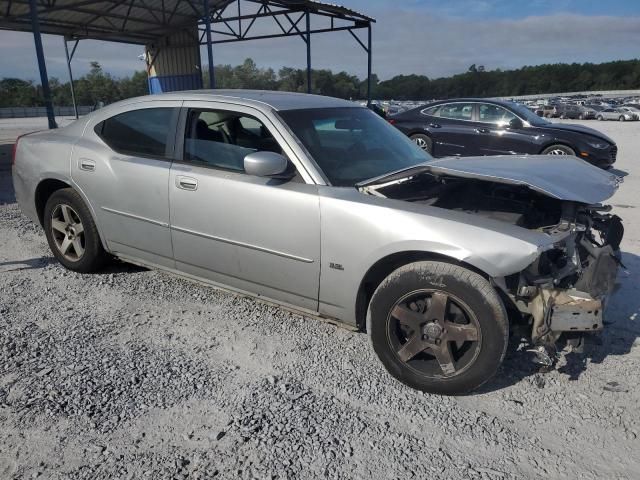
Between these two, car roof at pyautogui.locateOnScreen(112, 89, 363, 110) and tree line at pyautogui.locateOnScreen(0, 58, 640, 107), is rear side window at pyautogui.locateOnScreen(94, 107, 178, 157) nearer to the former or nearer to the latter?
car roof at pyautogui.locateOnScreen(112, 89, 363, 110)

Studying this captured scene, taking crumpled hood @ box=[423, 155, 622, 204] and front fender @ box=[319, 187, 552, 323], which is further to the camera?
crumpled hood @ box=[423, 155, 622, 204]

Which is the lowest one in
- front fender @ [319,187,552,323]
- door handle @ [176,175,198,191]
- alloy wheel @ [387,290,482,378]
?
alloy wheel @ [387,290,482,378]

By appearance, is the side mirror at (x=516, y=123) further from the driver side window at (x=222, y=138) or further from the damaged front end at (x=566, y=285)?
the driver side window at (x=222, y=138)

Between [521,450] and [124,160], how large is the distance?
10.5 feet

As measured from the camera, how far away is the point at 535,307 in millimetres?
2387

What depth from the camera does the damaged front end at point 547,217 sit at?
2350 mm

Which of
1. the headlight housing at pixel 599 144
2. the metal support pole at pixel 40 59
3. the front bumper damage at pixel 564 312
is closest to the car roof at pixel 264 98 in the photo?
the front bumper damage at pixel 564 312

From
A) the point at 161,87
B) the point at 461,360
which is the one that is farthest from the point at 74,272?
the point at 161,87

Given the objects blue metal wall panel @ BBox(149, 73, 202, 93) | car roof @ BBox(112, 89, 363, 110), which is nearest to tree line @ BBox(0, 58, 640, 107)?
blue metal wall panel @ BBox(149, 73, 202, 93)

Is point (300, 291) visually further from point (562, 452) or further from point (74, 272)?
point (74, 272)

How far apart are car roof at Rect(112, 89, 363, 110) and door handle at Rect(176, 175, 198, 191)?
2.03 ft

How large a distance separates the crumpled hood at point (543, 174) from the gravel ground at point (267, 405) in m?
1.00

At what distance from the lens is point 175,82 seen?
2262 centimetres

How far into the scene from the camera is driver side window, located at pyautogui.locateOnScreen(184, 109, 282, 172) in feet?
10.5
